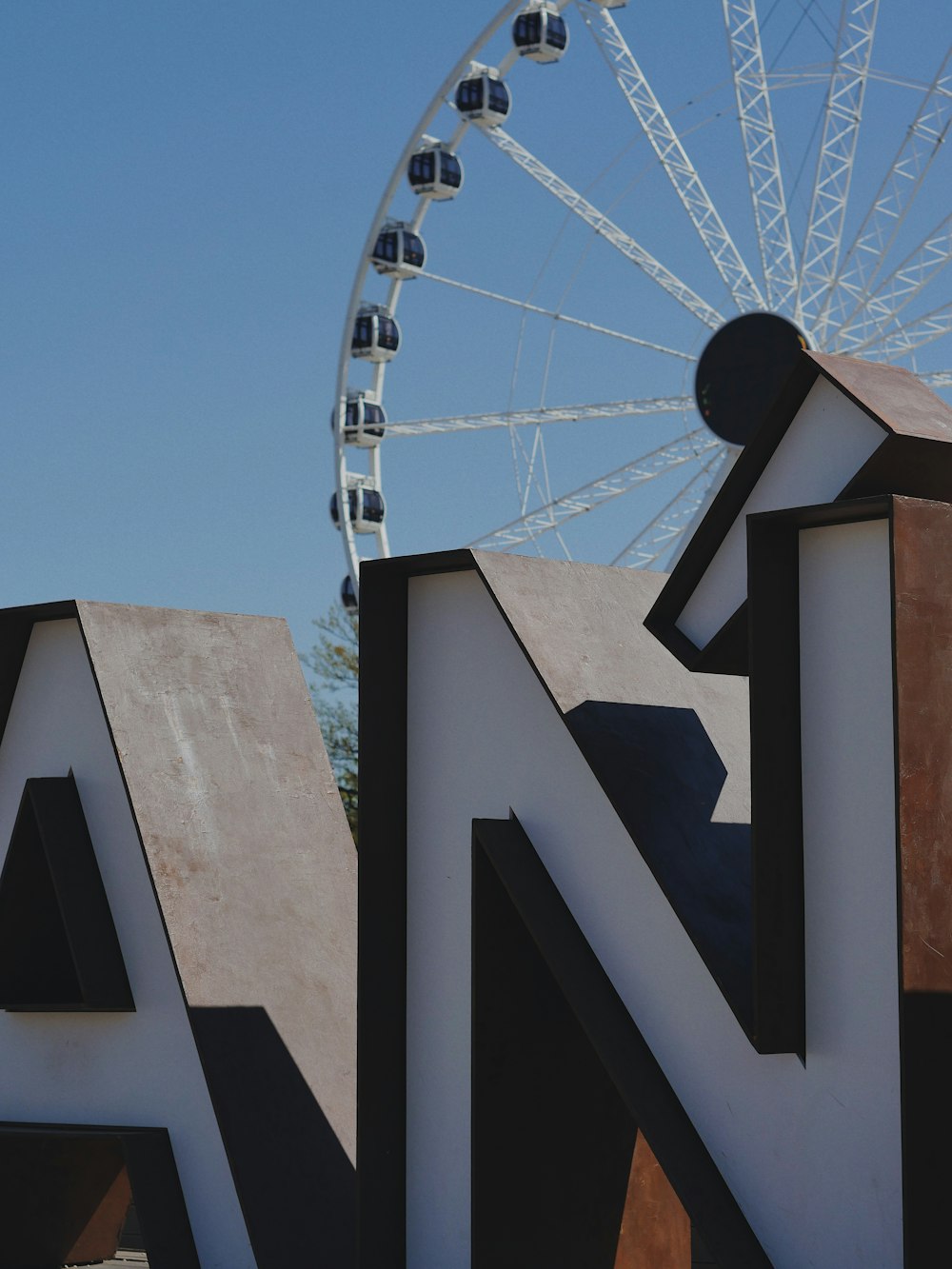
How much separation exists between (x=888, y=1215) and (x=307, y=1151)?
3.10 meters

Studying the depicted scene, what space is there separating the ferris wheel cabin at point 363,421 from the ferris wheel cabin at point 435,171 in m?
2.55

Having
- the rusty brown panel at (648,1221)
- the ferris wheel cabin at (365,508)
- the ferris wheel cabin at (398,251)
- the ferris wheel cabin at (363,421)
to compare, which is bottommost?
the rusty brown panel at (648,1221)

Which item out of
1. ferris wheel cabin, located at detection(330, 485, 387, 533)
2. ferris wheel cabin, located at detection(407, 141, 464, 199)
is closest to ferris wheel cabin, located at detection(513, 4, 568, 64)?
ferris wheel cabin, located at detection(407, 141, 464, 199)

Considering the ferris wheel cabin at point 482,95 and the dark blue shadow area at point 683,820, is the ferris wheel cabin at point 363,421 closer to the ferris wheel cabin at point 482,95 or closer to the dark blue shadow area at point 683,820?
the ferris wheel cabin at point 482,95

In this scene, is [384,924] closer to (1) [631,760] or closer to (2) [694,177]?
(1) [631,760]

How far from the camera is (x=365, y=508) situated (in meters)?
22.8

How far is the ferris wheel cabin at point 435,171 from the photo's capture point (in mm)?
22094

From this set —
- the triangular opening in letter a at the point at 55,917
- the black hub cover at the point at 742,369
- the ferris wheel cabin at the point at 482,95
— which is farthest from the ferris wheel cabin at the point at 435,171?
the triangular opening in letter a at the point at 55,917

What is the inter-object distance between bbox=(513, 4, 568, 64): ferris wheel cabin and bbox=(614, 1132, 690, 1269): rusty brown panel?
1607 cm

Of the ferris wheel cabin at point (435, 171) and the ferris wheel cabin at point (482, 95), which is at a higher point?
the ferris wheel cabin at point (482, 95)

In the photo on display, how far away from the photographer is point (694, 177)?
879 inches

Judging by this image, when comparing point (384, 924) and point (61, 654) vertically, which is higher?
point (61, 654)

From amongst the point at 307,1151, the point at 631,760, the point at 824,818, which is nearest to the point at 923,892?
the point at 824,818

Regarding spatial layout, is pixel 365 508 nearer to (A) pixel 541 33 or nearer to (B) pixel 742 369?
(B) pixel 742 369
